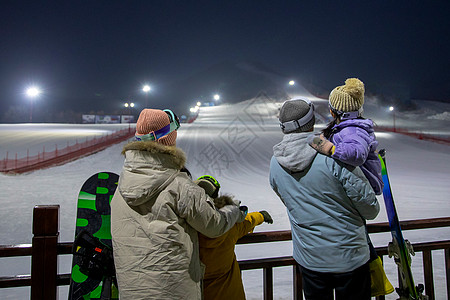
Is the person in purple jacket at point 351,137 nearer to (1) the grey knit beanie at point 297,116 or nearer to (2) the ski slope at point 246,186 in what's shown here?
(1) the grey knit beanie at point 297,116

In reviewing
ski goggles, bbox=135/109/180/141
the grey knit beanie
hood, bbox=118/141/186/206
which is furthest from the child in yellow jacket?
the grey knit beanie

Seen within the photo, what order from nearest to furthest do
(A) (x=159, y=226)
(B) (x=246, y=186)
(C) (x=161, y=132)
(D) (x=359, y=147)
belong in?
(A) (x=159, y=226)
(D) (x=359, y=147)
(C) (x=161, y=132)
(B) (x=246, y=186)

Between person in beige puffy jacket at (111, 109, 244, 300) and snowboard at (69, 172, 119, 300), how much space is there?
0.24 meters

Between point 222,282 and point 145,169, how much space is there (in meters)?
0.85

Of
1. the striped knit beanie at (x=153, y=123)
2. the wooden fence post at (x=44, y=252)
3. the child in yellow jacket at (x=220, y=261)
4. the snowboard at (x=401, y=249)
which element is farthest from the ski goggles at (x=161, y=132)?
the snowboard at (x=401, y=249)

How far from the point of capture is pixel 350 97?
88.2 inches

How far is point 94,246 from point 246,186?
987 centimetres

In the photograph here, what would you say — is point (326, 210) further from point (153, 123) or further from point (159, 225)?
point (153, 123)

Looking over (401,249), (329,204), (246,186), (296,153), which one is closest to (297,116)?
(296,153)

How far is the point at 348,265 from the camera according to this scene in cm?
196

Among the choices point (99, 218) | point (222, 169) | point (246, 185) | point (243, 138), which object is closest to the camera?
point (99, 218)

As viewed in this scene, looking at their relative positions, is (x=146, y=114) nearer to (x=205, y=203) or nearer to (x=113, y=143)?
(x=205, y=203)

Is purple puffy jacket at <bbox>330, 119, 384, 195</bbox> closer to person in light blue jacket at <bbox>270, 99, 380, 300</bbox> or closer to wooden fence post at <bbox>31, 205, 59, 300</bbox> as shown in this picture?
person in light blue jacket at <bbox>270, 99, 380, 300</bbox>

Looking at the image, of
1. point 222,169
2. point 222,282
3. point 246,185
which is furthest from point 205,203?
point 222,169
